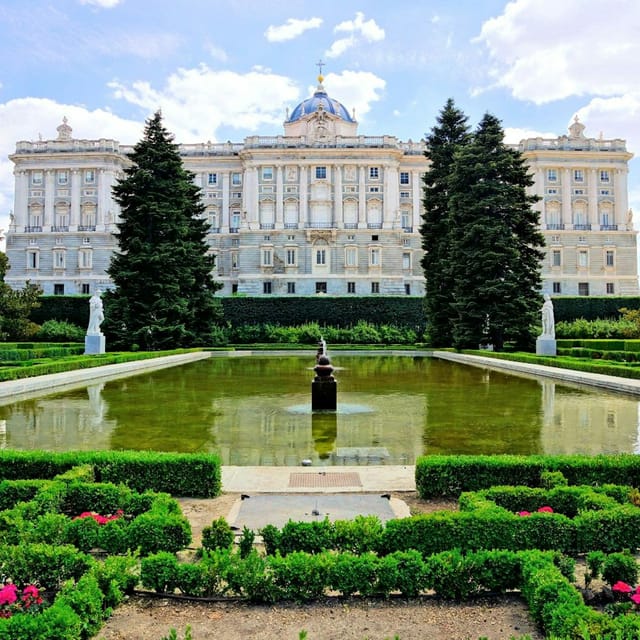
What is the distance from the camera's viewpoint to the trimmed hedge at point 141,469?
17.9ft

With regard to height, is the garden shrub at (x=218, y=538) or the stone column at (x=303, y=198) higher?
the stone column at (x=303, y=198)

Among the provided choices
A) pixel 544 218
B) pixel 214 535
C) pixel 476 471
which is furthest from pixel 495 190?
pixel 544 218

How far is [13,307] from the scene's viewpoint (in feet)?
87.6

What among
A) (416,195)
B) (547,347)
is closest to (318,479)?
(547,347)

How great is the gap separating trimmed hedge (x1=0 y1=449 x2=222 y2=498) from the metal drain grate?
773mm

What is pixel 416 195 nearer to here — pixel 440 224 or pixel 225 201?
pixel 225 201

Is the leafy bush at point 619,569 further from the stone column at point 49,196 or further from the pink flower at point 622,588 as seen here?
the stone column at point 49,196

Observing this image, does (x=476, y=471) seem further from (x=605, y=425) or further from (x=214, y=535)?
(x=605, y=425)

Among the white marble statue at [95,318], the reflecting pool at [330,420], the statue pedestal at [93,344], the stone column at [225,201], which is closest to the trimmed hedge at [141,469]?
the reflecting pool at [330,420]

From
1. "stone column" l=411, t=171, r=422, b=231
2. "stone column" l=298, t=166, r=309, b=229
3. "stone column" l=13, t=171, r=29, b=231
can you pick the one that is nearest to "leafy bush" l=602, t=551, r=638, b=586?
"stone column" l=298, t=166, r=309, b=229

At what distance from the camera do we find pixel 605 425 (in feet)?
29.9

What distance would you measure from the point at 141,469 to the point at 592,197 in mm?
68539

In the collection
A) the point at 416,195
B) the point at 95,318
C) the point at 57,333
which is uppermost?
the point at 416,195

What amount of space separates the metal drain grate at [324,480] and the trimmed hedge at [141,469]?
773 millimetres
